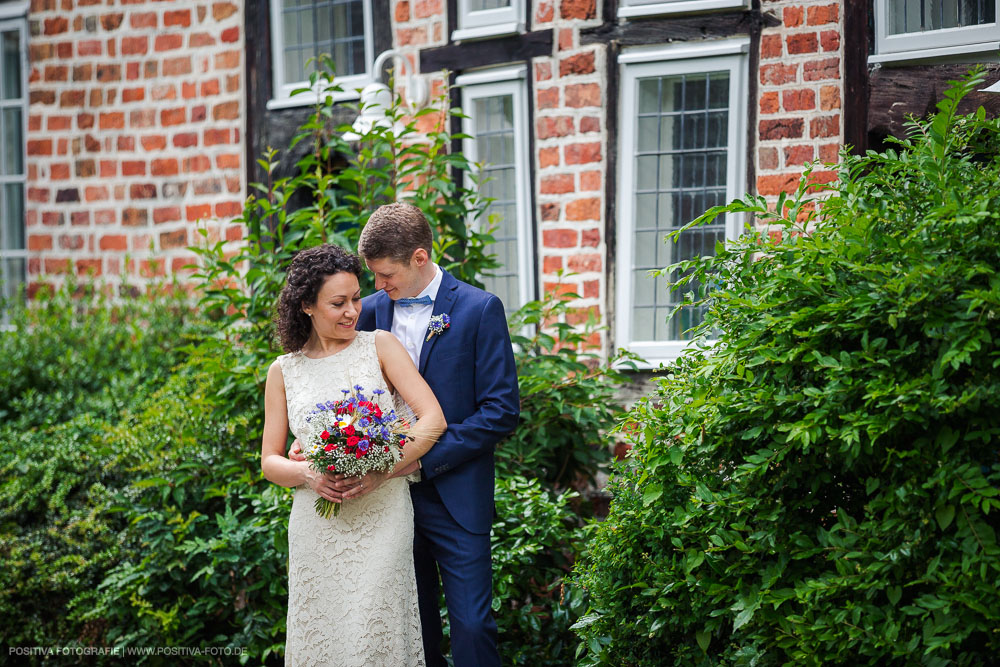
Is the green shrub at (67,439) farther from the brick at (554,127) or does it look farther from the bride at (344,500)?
the brick at (554,127)

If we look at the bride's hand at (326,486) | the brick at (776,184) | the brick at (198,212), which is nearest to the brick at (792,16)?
the brick at (776,184)

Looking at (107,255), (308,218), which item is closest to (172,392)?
(308,218)

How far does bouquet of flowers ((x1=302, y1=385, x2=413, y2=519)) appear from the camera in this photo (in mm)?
2977

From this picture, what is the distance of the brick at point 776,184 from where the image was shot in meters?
5.04

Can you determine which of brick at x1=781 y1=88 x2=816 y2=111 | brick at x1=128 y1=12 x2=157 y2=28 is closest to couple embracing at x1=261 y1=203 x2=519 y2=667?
brick at x1=781 y1=88 x2=816 y2=111

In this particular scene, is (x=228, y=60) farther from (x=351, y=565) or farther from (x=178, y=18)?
(x=351, y=565)

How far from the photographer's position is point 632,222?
5.55m

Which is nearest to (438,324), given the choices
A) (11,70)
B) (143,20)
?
(143,20)

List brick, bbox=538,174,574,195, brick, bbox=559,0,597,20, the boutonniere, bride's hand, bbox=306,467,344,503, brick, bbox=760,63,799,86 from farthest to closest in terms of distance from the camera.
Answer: brick, bbox=538,174,574,195
brick, bbox=559,0,597,20
brick, bbox=760,63,799,86
the boutonniere
bride's hand, bbox=306,467,344,503

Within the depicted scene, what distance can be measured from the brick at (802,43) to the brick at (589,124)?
1146 mm

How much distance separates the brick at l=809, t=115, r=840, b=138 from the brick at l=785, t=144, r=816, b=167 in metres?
0.08

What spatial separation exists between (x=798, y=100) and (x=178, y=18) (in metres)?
4.73

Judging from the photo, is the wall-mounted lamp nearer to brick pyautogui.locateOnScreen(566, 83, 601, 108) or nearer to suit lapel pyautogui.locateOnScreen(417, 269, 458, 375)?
brick pyautogui.locateOnScreen(566, 83, 601, 108)

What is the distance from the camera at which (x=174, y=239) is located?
23.6 ft
